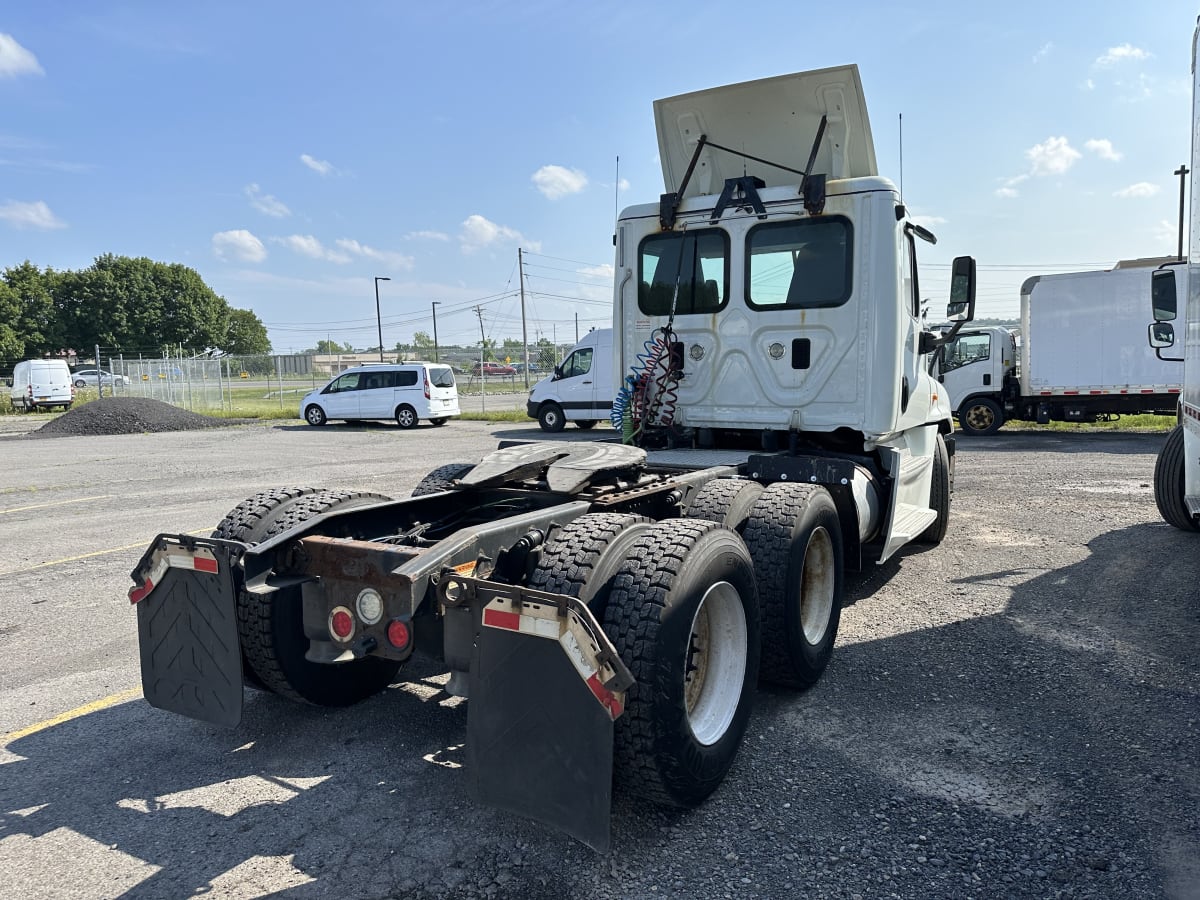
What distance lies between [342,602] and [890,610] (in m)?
3.63

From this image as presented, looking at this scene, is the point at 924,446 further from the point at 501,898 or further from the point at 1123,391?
the point at 1123,391

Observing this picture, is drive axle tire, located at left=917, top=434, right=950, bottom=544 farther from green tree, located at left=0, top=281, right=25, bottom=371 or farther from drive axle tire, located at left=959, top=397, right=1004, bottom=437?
green tree, located at left=0, top=281, right=25, bottom=371

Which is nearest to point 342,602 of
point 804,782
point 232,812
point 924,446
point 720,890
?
point 232,812

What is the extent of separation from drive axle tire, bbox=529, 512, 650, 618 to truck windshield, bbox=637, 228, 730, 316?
295cm

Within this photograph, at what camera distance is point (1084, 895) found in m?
2.47

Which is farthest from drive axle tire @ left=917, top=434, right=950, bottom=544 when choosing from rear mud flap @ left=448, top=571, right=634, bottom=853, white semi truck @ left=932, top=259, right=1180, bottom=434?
white semi truck @ left=932, top=259, right=1180, bottom=434

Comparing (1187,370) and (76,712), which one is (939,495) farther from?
(76,712)

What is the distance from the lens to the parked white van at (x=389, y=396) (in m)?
22.6

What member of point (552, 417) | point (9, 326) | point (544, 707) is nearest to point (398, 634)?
point (544, 707)

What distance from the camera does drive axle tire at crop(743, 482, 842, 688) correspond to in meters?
3.75

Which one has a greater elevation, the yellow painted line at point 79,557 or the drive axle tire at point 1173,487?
the drive axle tire at point 1173,487

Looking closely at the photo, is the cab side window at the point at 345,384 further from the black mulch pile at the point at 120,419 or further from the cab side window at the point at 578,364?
the cab side window at the point at 578,364

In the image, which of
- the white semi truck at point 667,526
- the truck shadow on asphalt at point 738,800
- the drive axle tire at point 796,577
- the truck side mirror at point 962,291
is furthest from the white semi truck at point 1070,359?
the truck shadow on asphalt at point 738,800

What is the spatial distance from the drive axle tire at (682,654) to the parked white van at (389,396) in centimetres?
2006
